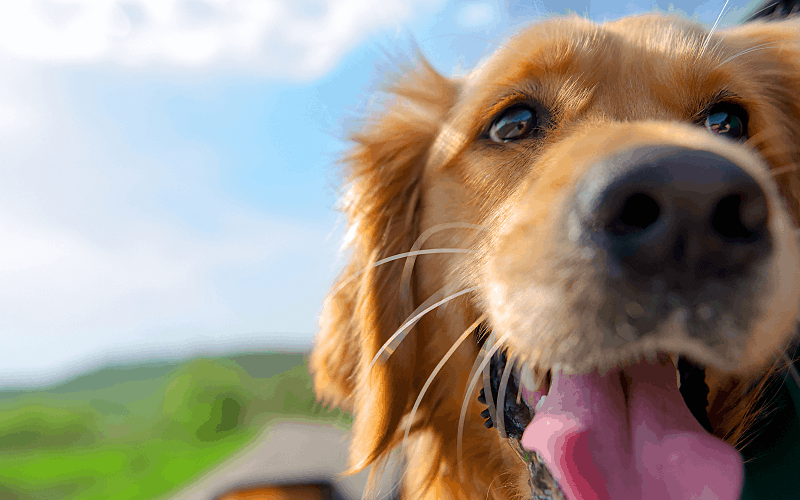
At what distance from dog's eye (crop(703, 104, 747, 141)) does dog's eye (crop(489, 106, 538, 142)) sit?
607 mm

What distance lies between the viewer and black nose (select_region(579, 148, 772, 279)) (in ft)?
3.54

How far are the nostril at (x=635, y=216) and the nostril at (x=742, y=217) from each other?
0.15m

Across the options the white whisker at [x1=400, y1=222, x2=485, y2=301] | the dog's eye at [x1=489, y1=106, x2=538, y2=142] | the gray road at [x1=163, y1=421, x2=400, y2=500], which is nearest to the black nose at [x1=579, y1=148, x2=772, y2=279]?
the dog's eye at [x1=489, y1=106, x2=538, y2=142]

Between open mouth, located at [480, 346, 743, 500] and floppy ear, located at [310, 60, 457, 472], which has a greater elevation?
floppy ear, located at [310, 60, 457, 472]

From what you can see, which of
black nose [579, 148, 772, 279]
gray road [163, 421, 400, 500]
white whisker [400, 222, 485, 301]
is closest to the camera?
black nose [579, 148, 772, 279]

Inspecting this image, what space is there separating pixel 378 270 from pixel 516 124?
87 cm

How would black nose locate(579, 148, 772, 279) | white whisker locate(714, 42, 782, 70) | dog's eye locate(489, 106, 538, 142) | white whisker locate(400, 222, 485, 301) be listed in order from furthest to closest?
white whisker locate(400, 222, 485, 301)
dog's eye locate(489, 106, 538, 142)
white whisker locate(714, 42, 782, 70)
black nose locate(579, 148, 772, 279)

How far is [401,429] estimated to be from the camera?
2381 mm

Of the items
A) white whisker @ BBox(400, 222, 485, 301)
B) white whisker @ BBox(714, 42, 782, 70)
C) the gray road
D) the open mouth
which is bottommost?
the gray road

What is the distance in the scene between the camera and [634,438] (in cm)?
151

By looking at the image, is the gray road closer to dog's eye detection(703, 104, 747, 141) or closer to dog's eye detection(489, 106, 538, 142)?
dog's eye detection(489, 106, 538, 142)

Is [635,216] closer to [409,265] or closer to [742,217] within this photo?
[742,217]

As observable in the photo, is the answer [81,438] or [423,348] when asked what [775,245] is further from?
[81,438]

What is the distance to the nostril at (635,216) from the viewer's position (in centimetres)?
112
